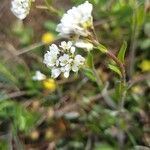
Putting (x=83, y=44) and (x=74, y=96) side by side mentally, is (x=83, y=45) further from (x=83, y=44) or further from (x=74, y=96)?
(x=74, y=96)

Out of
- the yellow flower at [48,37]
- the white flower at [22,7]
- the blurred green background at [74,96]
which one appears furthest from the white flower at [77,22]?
the yellow flower at [48,37]

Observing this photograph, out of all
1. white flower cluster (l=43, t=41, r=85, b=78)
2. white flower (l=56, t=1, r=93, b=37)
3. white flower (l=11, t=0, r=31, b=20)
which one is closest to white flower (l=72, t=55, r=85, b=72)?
white flower cluster (l=43, t=41, r=85, b=78)

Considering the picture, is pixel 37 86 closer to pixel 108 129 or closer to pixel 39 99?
pixel 39 99

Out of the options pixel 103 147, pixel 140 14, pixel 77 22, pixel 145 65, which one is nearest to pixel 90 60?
pixel 77 22

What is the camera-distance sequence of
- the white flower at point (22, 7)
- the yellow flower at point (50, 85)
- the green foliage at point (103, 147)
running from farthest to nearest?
the yellow flower at point (50, 85)
the green foliage at point (103, 147)
the white flower at point (22, 7)

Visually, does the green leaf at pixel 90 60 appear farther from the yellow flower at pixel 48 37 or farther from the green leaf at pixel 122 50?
the yellow flower at pixel 48 37

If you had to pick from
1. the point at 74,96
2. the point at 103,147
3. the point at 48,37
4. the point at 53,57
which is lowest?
the point at 103,147

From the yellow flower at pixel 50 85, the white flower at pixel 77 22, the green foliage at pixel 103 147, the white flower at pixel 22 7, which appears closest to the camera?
the white flower at pixel 77 22
